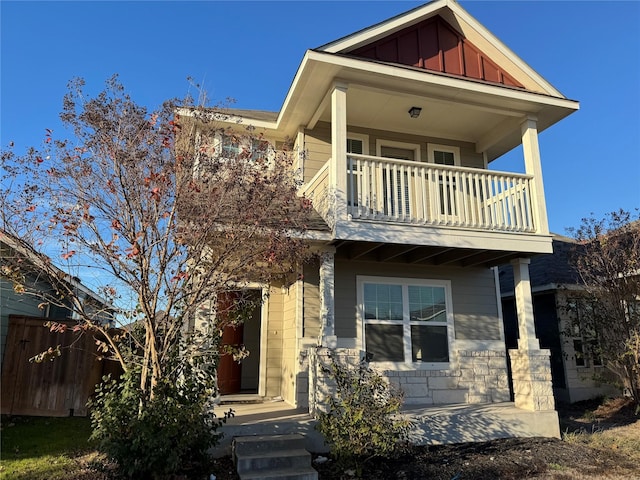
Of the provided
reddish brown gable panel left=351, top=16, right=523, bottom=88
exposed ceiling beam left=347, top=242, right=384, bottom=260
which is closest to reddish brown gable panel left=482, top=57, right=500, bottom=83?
reddish brown gable panel left=351, top=16, right=523, bottom=88

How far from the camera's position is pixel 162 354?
15.4ft

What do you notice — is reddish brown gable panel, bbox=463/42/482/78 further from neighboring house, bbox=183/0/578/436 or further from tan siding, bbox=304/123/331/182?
tan siding, bbox=304/123/331/182

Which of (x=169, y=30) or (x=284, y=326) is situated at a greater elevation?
(x=169, y=30)

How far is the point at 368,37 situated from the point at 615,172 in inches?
420

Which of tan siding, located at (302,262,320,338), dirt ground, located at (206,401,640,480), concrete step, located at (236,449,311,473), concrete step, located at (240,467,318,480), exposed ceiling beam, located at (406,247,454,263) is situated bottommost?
dirt ground, located at (206,401,640,480)

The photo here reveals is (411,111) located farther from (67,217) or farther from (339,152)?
(67,217)

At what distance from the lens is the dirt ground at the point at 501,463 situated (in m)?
5.07

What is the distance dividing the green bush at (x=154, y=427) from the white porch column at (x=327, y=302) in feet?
7.09

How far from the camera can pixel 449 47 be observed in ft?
26.2

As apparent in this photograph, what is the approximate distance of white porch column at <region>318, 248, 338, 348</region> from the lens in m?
6.45

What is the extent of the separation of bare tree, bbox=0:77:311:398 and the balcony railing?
224cm

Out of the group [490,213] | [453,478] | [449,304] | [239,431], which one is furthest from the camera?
[449,304]

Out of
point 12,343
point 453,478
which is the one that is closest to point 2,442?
point 12,343

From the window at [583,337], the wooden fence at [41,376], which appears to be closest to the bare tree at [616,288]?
the window at [583,337]
